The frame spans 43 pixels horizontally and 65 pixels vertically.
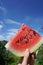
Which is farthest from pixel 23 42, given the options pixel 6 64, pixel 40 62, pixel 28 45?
pixel 6 64

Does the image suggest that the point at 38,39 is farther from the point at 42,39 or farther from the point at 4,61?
the point at 4,61

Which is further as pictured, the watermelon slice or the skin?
the watermelon slice

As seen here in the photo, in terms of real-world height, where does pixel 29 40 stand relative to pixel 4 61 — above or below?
below

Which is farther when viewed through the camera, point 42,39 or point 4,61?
point 4,61

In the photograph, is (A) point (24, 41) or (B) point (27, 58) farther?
(A) point (24, 41)

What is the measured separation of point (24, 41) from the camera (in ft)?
12.0

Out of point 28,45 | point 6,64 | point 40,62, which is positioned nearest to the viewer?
point 28,45

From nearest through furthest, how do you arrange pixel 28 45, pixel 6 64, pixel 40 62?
pixel 28 45
pixel 40 62
pixel 6 64

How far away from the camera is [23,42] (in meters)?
3.64

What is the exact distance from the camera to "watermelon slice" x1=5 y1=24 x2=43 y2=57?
3627 mm

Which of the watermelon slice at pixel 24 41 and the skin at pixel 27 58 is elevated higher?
the watermelon slice at pixel 24 41

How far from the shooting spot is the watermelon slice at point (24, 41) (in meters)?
3.63

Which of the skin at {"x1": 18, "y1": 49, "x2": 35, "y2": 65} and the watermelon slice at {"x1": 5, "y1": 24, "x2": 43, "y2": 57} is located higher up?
the watermelon slice at {"x1": 5, "y1": 24, "x2": 43, "y2": 57}

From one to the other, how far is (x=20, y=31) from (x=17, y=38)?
0.11 metres
